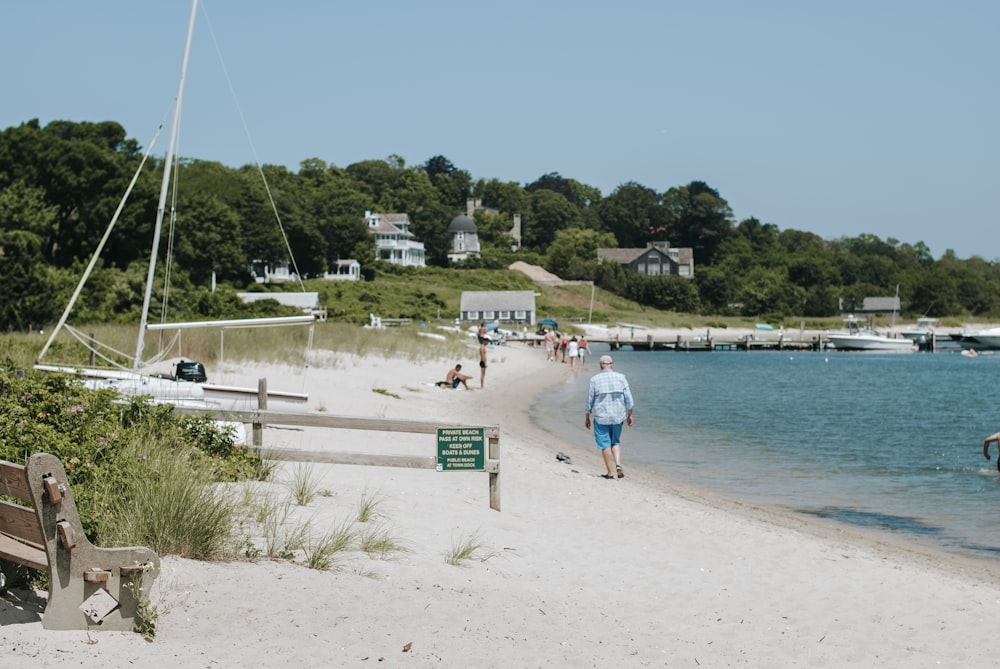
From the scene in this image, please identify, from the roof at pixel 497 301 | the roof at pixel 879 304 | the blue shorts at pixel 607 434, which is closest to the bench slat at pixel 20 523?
the blue shorts at pixel 607 434

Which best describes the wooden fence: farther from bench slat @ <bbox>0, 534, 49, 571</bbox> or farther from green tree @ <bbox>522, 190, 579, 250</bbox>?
green tree @ <bbox>522, 190, 579, 250</bbox>

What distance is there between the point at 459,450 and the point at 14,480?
6.07 meters

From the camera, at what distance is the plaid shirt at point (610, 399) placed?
15562 millimetres

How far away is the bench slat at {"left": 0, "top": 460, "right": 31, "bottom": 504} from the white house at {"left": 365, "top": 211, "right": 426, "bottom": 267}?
12415 centimetres

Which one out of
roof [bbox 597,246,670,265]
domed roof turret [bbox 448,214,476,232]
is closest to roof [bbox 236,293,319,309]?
domed roof turret [bbox 448,214,476,232]

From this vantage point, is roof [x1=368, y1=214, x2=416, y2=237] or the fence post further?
roof [x1=368, y1=214, x2=416, y2=237]

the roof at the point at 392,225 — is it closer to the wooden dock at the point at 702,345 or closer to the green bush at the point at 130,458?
the wooden dock at the point at 702,345

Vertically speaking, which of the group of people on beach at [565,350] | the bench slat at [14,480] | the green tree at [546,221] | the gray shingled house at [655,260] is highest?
the green tree at [546,221]

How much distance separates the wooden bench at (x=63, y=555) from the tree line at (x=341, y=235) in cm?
1683

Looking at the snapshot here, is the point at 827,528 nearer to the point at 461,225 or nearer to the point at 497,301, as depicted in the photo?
the point at 497,301

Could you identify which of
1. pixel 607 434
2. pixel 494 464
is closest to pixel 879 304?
pixel 607 434

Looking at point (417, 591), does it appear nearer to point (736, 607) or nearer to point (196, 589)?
point (196, 589)

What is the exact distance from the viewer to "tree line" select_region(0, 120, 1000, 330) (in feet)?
180

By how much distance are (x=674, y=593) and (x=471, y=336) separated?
222ft
